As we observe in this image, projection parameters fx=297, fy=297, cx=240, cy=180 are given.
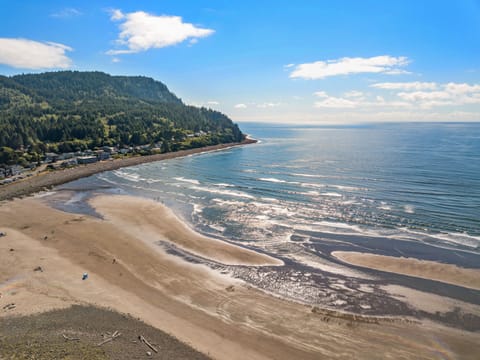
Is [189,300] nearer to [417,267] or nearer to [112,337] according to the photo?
[112,337]

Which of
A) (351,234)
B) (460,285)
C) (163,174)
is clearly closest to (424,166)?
(351,234)

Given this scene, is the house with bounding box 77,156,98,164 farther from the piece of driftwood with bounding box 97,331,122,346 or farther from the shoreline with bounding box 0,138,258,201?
the piece of driftwood with bounding box 97,331,122,346

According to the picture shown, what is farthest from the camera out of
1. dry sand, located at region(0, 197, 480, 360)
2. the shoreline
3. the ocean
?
the shoreline

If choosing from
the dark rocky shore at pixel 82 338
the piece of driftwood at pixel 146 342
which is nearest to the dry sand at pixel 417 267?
the dark rocky shore at pixel 82 338

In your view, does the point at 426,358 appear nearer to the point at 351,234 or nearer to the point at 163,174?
the point at 351,234

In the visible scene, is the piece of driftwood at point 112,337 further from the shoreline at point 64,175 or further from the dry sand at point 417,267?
the shoreline at point 64,175

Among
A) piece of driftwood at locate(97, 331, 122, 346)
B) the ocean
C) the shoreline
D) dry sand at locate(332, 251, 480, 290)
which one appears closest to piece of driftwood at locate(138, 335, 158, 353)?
piece of driftwood at locate(97, 331, 122, 346)
